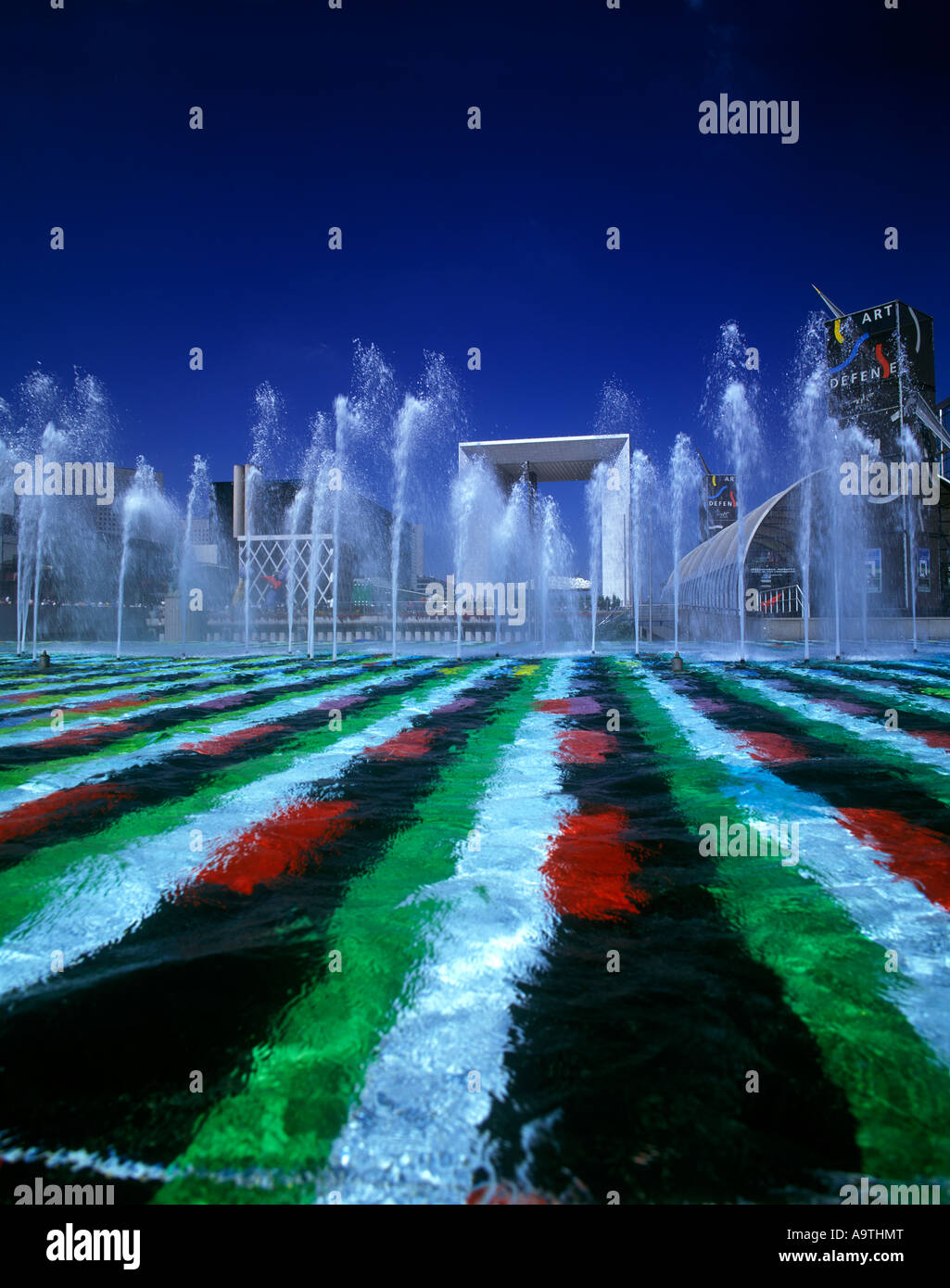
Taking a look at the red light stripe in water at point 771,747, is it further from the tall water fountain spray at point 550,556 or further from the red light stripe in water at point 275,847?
the tall water fountain spray at point 550,556

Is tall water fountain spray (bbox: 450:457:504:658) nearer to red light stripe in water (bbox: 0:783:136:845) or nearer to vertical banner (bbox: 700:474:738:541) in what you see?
red light stripe in water (bbox: 0:783:136:845)

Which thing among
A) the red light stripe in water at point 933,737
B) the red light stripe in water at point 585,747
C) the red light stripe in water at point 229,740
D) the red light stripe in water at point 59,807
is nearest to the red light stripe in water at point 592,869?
the red light stripe in water at point 585,747

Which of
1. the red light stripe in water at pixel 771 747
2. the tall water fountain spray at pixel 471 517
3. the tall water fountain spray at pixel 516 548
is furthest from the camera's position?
the tall water fountain spray at pixel 516 548

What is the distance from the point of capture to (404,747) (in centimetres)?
577

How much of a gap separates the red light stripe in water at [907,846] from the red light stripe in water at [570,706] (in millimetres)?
3933

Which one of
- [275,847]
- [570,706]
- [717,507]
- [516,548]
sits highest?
[717,507]

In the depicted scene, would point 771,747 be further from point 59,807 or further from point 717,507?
point 717,507

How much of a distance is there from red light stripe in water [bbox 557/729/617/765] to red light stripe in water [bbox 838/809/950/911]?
1854mm

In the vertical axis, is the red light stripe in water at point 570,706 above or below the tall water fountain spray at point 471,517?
below

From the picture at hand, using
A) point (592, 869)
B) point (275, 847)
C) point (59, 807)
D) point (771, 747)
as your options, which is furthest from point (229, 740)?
point (771, 747)

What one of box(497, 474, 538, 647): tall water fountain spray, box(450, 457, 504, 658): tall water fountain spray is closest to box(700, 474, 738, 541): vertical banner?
box(450, 457, 504, 658): tall water fountain spray

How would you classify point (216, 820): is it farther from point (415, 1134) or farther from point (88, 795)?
point (415, 1134)

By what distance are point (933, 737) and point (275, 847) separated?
5740 millimetres

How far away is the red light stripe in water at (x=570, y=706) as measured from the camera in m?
7.57
